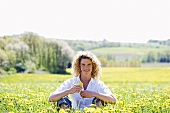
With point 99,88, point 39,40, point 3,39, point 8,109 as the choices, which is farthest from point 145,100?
point 39,40

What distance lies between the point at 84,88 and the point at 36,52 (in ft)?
226

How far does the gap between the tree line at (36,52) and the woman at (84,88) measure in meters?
60.0

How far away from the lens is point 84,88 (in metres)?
7.36

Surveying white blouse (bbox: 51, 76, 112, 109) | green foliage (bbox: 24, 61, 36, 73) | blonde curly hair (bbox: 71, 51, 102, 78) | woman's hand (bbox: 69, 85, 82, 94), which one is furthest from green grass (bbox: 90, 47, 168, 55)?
woman's hand (bbox: 69, 85, 82, 94)

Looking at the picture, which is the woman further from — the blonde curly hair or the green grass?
the green grass

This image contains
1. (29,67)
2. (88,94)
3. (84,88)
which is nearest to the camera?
(88,94)

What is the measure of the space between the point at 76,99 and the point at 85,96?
0.52m

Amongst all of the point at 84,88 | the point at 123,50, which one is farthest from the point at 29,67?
the point at 123,50

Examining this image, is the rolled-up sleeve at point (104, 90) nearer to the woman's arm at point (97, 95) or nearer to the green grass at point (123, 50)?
the woman's arm at point (97, 95)

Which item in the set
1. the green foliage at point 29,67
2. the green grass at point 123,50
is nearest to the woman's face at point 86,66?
the green foliage at point 29,67

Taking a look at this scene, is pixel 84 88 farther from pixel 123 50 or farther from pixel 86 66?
pixel 123 50

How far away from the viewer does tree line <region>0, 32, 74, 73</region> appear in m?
67.8

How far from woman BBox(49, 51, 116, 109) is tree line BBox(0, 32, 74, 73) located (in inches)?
2362

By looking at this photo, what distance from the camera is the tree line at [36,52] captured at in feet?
223
